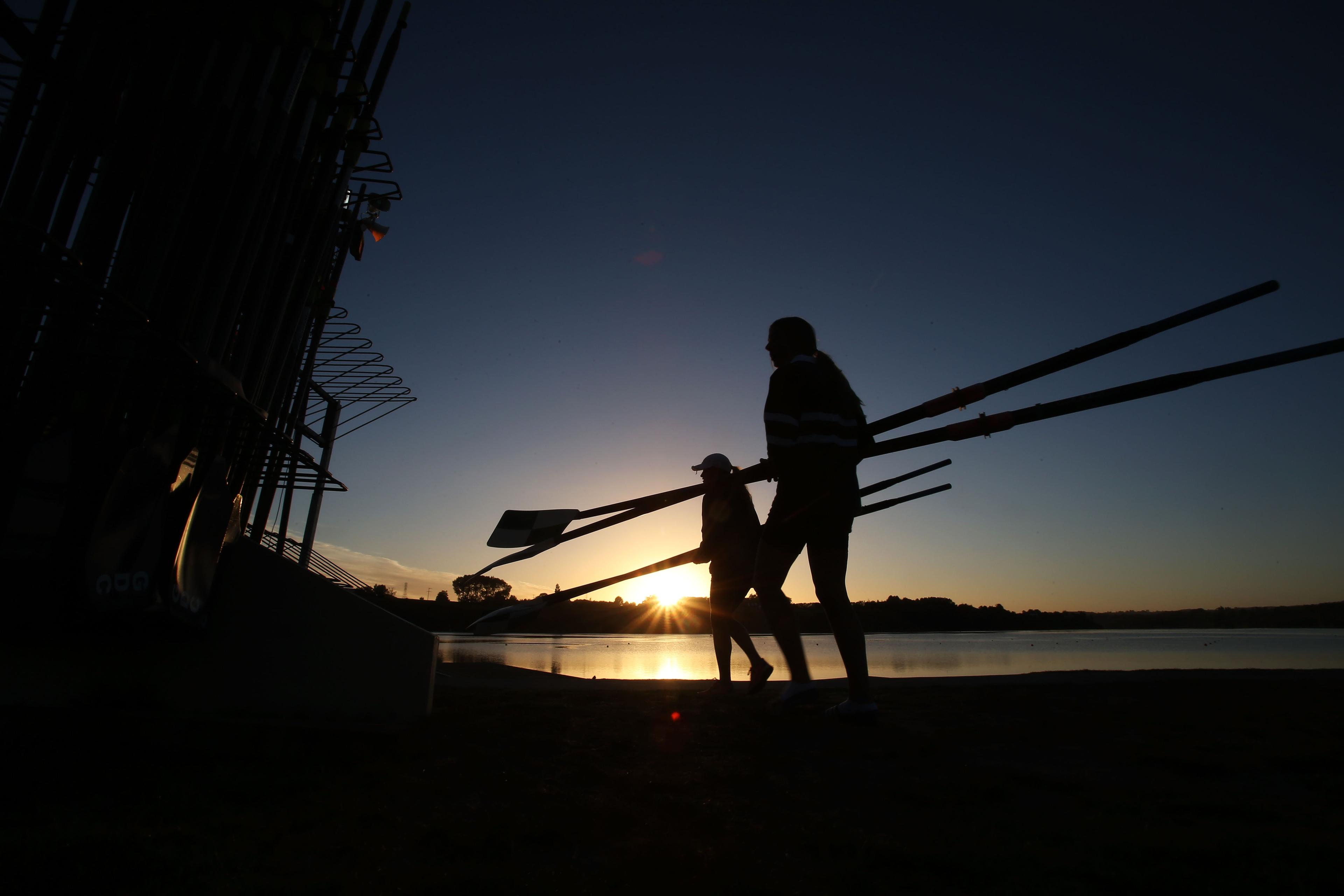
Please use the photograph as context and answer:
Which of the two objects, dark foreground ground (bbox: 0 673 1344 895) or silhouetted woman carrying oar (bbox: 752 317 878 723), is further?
silhouetted woman carrying oar (bbox: 752 317 878 723)

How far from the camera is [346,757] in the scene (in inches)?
90.7

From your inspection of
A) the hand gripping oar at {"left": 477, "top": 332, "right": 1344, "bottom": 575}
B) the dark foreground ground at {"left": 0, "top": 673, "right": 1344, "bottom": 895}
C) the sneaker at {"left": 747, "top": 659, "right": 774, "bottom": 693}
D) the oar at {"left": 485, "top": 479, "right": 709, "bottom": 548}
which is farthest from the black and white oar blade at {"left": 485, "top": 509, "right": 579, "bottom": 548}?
the hand gripping oar at {"left": 477, "top": 332, "right": 1344, "bottom": 575}

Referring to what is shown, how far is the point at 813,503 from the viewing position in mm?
3363

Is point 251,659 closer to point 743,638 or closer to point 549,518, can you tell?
point 549,518

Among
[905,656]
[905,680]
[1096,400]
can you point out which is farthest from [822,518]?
[905,656]

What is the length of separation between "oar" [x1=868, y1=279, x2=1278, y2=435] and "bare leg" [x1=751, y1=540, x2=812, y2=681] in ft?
3.83

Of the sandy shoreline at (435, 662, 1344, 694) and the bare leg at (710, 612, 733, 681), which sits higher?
the bare leg at (710, 612, 733, 681)

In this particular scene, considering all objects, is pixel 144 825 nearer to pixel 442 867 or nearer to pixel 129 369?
pixel 442 867

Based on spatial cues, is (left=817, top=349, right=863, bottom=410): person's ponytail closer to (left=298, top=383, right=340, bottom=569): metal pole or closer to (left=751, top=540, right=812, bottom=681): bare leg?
(left=751, top=540, right=812, bottom=681): bare leg

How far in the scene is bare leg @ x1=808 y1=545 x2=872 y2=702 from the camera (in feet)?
10.2

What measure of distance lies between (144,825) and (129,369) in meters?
1.69

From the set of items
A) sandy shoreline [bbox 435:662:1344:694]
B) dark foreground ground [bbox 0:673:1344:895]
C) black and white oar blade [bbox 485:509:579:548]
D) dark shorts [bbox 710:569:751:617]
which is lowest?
dark foreground ground [bbox 0:673:1344:895]

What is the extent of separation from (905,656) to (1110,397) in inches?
529

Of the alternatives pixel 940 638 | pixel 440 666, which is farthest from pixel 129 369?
pixel 940 638
